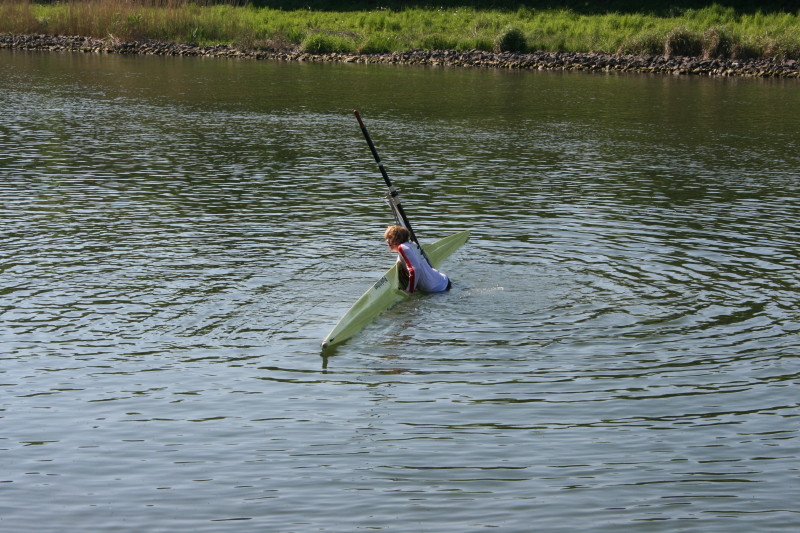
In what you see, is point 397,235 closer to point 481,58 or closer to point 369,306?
point 369,306

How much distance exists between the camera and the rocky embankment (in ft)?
173

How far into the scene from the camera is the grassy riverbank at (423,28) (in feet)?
185

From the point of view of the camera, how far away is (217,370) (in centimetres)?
1245

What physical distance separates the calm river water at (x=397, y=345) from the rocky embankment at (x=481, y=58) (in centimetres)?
2516

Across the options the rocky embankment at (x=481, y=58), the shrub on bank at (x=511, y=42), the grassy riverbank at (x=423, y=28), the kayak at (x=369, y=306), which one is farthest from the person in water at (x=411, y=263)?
the shrub on bank at (x=511, y=42)

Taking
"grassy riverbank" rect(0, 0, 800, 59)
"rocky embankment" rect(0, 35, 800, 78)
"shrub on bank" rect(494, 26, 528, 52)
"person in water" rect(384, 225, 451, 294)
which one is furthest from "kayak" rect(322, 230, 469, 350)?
"shrub on bank" rect(494, 26, 528, 52)

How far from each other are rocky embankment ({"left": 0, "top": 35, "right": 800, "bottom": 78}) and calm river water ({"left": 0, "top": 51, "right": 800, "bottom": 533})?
25.2 meters

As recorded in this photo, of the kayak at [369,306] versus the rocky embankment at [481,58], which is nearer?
the kayak at [369,306]

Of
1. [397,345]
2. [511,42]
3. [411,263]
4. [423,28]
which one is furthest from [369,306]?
[423,28]

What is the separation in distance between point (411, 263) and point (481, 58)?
44815 mm

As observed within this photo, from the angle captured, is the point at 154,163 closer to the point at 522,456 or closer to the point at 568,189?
the point at 568,189

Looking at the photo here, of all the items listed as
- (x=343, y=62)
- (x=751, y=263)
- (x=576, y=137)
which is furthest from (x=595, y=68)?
(x=751, y=263)

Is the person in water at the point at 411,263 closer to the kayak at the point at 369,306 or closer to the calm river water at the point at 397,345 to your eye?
the kayak at the point at 369,306

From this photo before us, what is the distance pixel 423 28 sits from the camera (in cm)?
6612
